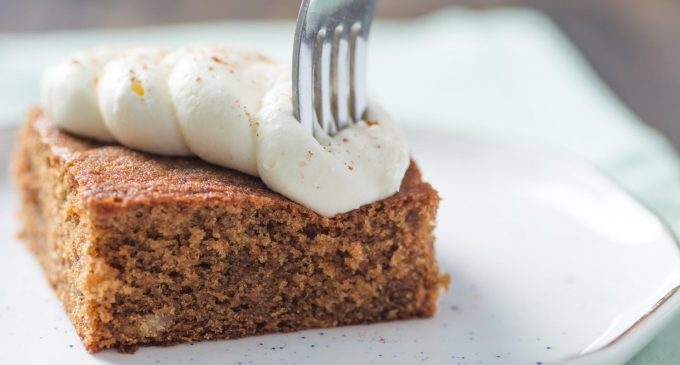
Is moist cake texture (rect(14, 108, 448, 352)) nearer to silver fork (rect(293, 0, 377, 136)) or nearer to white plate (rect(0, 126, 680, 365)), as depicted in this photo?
white plate (rect(0, 126, 680, 365))

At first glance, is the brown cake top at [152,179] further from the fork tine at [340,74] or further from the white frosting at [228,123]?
the fork tine at [340,74]

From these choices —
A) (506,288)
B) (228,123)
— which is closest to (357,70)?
(228,123)

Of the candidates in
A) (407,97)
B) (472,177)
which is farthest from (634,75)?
(472,177)

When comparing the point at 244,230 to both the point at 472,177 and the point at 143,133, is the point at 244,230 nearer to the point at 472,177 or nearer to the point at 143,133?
the point at 143,133

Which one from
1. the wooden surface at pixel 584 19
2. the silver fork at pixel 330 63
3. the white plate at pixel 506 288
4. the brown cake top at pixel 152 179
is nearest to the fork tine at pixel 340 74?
the silver fork at pixel 330 63

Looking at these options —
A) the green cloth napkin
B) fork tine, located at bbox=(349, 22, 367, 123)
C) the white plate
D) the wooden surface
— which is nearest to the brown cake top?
fork tine, located at bbox=(349, 22, 367, 123)

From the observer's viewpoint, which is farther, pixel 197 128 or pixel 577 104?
pixel 577 104
